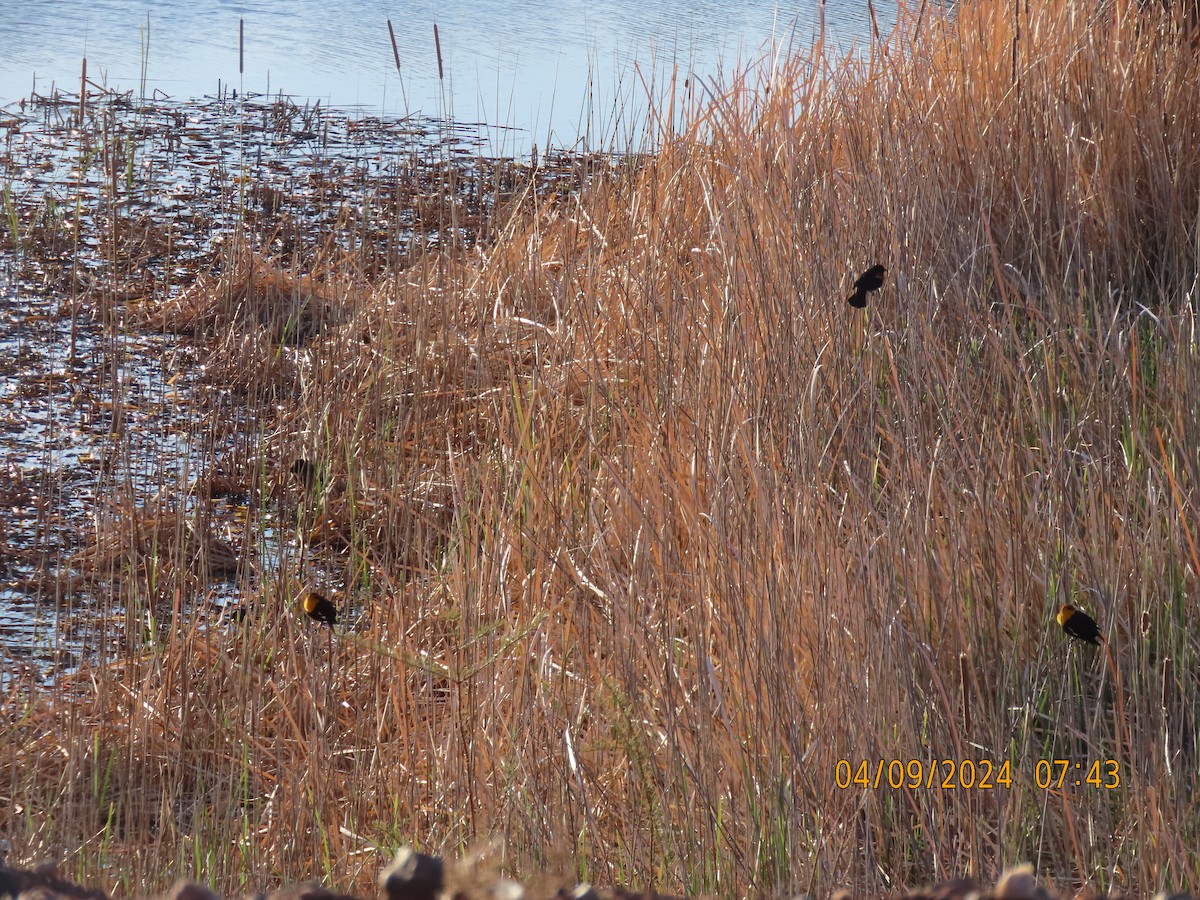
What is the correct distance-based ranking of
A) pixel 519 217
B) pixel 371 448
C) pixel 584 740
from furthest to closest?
pixel 519 217
pixel 371 448
pixel 584 740

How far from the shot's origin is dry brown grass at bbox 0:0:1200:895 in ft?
4.50

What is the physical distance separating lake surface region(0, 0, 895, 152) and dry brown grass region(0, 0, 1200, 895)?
253 cm

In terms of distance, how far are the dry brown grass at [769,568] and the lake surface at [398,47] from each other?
253 centimetres

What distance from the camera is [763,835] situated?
4.24 ft

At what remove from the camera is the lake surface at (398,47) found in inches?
255

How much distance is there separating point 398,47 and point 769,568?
741 cm

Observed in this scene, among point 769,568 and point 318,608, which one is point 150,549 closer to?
point 318,608

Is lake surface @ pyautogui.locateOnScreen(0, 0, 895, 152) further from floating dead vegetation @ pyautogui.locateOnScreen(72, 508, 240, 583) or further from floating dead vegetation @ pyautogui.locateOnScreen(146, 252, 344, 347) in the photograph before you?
floating dead vegetation @ pyautogui.locateOnScreen(72, 508, 240, 583)

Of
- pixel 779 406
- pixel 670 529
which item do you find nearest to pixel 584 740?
pixel 670 529

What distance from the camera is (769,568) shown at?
146 cm

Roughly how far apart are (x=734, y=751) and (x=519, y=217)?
3112 millimetres

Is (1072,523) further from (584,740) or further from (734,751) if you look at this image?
(584,740)

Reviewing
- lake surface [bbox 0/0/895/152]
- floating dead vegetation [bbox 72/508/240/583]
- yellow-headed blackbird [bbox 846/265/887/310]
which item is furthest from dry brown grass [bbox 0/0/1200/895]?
lake surface [bbox 0/0/895/152]

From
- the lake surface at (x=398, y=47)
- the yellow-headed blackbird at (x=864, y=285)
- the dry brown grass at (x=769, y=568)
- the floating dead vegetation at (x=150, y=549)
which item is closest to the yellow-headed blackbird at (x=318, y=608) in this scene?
the dry brown grass at (x=769, y=568)
